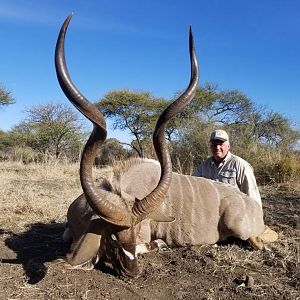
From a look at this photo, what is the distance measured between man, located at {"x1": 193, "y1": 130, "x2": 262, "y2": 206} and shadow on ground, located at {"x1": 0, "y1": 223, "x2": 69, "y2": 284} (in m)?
1.60

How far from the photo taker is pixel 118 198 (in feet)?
9.71

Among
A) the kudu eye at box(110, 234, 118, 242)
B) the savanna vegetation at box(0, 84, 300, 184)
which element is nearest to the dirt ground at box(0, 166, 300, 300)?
the kudu eye at box(110, 234, 118, 242)

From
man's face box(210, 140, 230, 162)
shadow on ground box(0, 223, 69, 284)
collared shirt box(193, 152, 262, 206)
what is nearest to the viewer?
shadow on ground box(0, 223, 69, 284)

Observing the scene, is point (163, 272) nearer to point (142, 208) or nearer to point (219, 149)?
point (142, 208)

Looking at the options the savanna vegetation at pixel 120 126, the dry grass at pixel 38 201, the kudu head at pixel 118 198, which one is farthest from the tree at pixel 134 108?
the kudu head at pixel 118 198

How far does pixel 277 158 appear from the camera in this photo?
9055 millimetres

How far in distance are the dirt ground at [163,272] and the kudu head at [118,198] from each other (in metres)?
0.18

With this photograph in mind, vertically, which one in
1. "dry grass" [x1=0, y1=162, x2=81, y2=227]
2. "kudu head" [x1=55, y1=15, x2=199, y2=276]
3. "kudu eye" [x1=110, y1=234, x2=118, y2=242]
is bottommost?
"dry grass" [x1=0, y1=162, x2=81, y2=227]

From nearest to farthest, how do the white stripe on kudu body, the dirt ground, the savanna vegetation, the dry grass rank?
1. the dirt ground
2. the white stripe on kudu body
3. the dry grass
4. the savanna vegetation

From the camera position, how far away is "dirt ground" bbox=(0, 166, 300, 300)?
2.65 m

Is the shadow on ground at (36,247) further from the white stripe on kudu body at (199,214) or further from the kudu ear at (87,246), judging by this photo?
the white stripe on kudu body at (199,214)

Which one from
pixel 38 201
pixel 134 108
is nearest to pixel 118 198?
pixel 38 201

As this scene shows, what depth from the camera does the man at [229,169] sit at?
4273mm

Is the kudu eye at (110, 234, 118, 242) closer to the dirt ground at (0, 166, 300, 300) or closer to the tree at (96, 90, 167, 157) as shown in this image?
the dirt ground at (0, 166, 300, 300)
